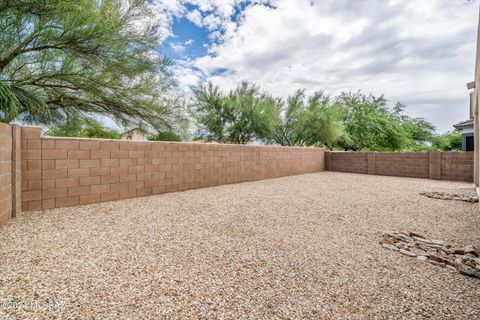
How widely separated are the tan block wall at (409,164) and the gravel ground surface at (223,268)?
6.94m

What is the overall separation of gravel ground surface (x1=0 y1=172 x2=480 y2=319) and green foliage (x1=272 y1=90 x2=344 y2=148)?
10668mm

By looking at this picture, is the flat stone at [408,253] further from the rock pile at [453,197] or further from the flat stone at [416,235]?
the rock pile at [453,197]

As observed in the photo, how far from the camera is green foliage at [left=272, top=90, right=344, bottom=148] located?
554 inches

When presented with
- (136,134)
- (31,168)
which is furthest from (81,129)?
(31,168)

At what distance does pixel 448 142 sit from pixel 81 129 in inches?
951

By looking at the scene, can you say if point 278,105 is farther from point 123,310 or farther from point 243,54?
point 123,310

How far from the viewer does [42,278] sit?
1.84 metres

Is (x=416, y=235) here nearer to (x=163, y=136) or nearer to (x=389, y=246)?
(x=389, y=246)

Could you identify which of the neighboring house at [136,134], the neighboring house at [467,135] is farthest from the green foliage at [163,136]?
the neighboring house at [467,135]

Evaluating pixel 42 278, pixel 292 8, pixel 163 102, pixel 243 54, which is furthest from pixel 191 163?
pixel 243 54

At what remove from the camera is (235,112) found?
43.2 feet

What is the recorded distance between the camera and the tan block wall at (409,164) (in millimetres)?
9094

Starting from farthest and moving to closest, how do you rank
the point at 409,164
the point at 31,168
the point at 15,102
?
the point at 409,164 < the point at 15,102 < the point at 31,168

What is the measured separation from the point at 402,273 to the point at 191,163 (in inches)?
200
